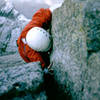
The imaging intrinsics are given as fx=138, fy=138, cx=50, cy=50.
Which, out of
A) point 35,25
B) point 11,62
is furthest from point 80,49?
point 11,62

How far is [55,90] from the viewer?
1.31 metres

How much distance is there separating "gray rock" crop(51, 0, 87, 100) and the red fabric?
0.64 metres

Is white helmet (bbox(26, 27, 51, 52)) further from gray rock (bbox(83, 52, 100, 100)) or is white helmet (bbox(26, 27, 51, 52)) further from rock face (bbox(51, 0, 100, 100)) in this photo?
gray rock (bbox(83, 52, 100, 100))

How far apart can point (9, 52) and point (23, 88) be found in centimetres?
404

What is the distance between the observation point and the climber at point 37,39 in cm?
162

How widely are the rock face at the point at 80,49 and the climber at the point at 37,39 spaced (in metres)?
0.49

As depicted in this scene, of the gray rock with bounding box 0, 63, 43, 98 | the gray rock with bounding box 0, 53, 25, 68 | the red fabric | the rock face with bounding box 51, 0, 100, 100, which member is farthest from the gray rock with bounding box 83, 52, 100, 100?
the gray rock with bounding box 0, 53, 25, 68

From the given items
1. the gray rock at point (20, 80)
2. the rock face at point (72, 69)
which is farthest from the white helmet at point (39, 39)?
the gray rock at point (20, 80)

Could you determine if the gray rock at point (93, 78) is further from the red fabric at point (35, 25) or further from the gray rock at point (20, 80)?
the red fabric at point (35, 25)

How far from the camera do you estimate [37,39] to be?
5.30ft

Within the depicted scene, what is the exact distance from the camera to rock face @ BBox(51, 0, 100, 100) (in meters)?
0.71

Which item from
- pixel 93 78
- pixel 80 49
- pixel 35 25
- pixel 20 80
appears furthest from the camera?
pixel 35 25

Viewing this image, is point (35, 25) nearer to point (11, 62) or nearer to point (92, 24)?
point (92, 24)

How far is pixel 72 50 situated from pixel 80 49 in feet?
0.39
